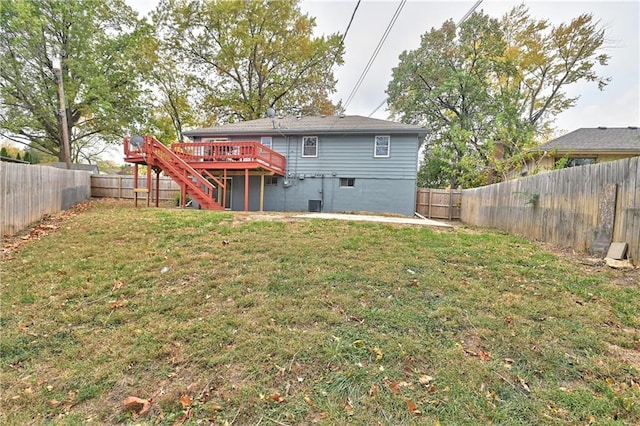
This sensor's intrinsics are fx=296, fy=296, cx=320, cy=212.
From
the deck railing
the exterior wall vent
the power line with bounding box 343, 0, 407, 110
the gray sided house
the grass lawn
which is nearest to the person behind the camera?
the grass lawn

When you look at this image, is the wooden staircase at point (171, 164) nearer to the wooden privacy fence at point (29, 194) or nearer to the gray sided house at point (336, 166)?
the wooden privacy fence at point (29, 194)

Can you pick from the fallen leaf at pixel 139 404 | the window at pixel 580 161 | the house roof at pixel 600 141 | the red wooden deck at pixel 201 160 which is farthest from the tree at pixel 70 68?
the window at pixel 580 161

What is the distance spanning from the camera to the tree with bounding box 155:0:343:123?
20.4 metres

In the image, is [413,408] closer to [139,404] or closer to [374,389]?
[374,389]

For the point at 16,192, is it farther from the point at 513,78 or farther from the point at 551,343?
the point at 513,78

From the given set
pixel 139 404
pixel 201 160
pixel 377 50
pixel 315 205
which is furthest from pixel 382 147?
pixel 139 404

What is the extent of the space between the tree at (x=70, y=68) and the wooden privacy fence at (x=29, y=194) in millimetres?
8588

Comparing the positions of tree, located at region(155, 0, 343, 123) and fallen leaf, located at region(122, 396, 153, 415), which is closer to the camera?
fallen leaf, located at region(122, 396, 153, 415)

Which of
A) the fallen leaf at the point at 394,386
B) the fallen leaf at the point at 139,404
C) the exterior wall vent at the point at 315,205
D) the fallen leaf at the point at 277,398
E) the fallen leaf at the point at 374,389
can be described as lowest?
the fallen leaf at the point at 139,404

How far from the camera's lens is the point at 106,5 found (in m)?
17.3

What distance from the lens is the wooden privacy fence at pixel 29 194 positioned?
676 cm

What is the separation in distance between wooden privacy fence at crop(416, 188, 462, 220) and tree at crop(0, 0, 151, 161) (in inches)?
→ 689

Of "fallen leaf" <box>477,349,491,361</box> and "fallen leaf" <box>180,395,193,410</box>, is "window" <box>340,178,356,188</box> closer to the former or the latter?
"fallen leaf" <box>477,349,491,361</box>

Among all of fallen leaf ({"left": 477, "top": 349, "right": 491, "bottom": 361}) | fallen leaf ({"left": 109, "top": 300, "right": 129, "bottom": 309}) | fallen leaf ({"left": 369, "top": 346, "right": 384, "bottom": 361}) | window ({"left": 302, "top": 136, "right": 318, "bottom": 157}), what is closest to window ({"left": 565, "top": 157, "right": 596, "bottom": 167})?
window ({"left": 302, "top": 136, "right": 318, "bottom": 157})
